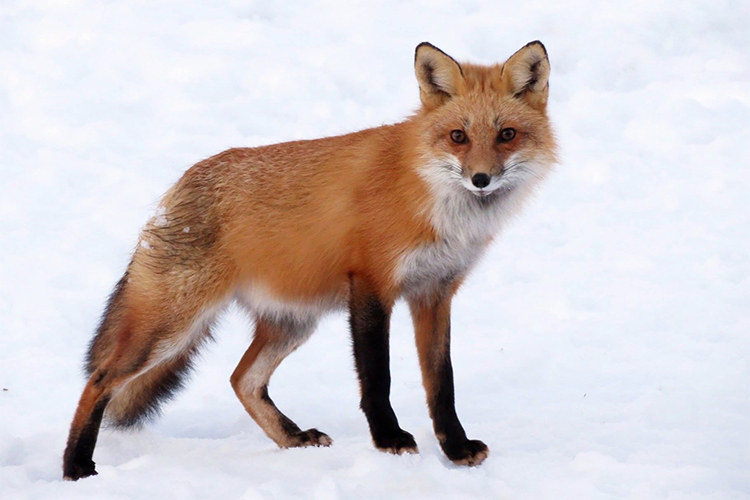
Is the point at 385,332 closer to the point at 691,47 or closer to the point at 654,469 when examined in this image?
the point at 654,469

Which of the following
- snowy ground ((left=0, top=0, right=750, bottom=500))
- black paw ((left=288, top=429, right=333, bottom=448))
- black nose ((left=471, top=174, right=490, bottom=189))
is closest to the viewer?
black nose ((left=471, top=174, right=490, bottom=189))

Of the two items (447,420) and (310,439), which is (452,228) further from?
(310,439)

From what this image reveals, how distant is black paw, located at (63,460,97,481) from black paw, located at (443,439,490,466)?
1.46 m

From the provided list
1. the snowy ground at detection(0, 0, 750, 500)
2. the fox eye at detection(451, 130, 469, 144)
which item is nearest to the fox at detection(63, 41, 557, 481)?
the fox eye at detection(451, 130, 469, 144)

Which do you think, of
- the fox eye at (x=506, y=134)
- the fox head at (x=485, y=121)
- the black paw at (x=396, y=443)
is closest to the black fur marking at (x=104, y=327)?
the black paw at (x=396, y=443)

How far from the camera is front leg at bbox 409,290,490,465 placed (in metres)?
3.65

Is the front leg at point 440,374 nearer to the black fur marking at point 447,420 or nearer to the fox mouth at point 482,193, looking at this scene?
the black fur marking at point 447,420

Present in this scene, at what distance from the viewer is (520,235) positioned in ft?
21.1

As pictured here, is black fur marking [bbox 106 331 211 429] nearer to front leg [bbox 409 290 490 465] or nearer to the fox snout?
front leg [bbox 409 290 490 465]

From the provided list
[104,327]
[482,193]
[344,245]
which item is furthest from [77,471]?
[482,193]

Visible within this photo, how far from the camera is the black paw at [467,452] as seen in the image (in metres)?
3.60

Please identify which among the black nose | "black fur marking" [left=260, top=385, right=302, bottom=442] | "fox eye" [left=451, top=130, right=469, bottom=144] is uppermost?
"fox eye" [left=451, top=130, right=469, bottom=144]

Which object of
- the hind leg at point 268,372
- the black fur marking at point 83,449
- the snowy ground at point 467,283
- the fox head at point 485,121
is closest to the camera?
the fox head at point 485,121

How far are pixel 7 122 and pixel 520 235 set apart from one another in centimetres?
397
